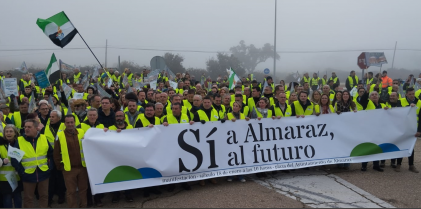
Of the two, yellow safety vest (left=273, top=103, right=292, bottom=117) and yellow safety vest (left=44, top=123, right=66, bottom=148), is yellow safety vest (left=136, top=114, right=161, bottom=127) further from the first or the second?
yellow safety vest (left=273, top=103, right=292, bottom=117)

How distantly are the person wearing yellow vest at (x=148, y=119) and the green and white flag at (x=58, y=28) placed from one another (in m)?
4.92

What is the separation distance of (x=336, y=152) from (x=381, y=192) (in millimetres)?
1222

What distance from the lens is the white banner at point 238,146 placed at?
5.51 m

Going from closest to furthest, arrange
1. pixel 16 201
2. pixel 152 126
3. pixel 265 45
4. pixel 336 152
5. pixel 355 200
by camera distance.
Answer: pixel 16 201 < pixel 355 200 < pixel 152 126 < pixel 336 152 < pixel 265 45

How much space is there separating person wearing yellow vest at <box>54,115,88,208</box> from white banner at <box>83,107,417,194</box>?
0.12m

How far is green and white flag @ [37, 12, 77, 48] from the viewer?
9.52 m

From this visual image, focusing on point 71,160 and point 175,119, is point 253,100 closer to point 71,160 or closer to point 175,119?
point 175,119

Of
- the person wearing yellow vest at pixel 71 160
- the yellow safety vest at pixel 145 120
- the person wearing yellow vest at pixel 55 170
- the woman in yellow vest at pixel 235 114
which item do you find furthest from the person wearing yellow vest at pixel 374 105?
the person wearing yellow vest at pixel 55 170

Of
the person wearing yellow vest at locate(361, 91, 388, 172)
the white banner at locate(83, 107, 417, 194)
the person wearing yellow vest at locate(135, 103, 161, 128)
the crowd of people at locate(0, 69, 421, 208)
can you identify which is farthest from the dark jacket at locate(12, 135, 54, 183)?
the person wearing yellow vest at locate(361, 91, 388, 172)

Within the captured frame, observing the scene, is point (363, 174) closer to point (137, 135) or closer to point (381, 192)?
point (381, 192)

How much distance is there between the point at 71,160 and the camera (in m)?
5.10

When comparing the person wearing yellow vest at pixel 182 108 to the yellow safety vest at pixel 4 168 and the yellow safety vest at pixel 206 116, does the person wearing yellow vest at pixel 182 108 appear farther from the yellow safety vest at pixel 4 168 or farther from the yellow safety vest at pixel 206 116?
the yellow safety vest at pixel 4 168

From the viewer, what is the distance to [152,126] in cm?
581

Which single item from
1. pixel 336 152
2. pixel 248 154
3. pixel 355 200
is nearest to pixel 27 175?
pixel 248 154
